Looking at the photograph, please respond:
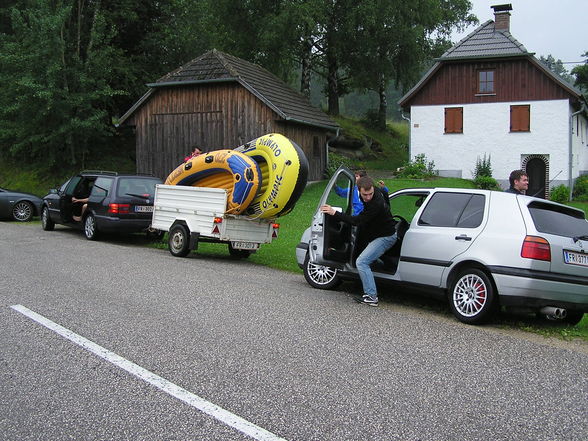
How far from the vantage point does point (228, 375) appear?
16.4ft

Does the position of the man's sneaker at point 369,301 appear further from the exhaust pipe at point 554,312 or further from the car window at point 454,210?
the exhaust pipe at point 554,312

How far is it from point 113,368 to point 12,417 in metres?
1.07

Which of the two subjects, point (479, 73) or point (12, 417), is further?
point (479, 73)

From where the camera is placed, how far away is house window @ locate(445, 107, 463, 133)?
34.0m

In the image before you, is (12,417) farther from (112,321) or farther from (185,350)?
(112,321)

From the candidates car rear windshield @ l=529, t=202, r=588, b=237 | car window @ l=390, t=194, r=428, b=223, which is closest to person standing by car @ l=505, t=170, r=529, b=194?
car rear windshield @ l=529, t=202, r=588, b=237

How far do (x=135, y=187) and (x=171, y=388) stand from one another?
10.8 meters

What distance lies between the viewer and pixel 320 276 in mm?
9391

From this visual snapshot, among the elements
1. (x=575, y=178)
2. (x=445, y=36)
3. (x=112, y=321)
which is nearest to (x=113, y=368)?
(x=112, y=321)

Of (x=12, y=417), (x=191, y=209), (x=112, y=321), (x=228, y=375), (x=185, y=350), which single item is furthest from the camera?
(x=191, y=209)

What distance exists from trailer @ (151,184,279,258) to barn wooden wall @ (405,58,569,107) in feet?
79.9

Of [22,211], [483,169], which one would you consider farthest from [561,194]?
[22,211]

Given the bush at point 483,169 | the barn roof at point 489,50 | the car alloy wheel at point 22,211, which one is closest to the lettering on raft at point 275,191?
the car alloy wheel at point 22,211

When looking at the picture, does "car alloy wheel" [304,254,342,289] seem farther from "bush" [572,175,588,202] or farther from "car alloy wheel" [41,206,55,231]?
"bush" [572,175,588,202]
